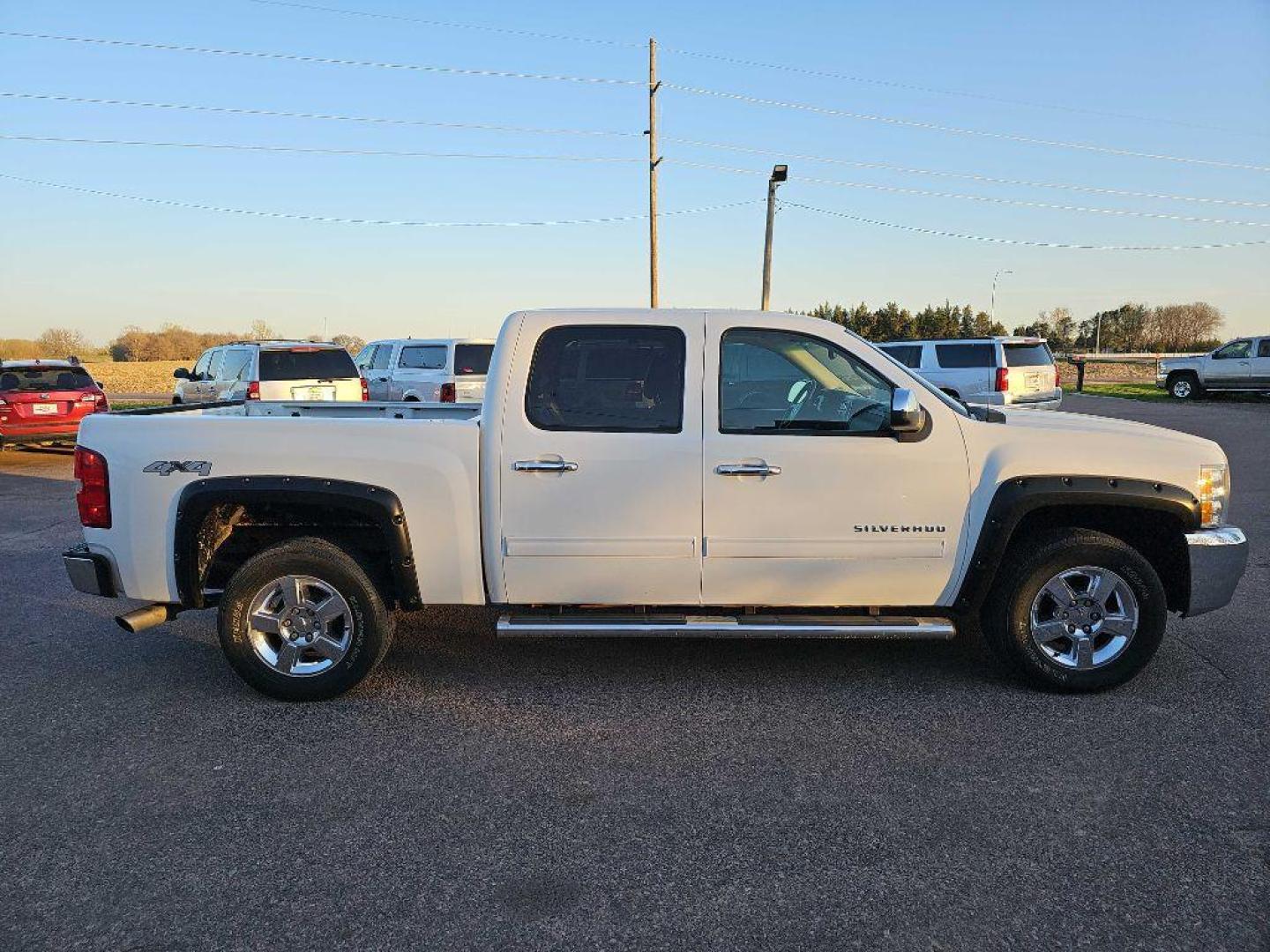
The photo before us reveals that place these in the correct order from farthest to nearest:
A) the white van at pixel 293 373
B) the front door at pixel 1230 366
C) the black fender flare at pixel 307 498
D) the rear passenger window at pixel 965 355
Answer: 1. the front door at pixel 1230 366
2. the rear passenger window at pixel 965 355
3. the white van at pixel 293 373
4. the black fender flare at pixel 307 498

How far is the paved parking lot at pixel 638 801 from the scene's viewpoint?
9.42 ft

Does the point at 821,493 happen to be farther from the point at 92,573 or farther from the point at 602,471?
the point at 92,573

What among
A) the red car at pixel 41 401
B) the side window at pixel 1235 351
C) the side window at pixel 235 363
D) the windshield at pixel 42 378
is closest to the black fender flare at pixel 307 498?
the side window at pixel 235 363

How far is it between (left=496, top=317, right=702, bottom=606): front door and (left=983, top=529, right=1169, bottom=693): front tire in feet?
5.25

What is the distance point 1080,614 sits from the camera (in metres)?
4.65

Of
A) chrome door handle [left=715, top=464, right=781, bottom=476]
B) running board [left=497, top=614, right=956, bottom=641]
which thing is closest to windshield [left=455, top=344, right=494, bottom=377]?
running board [left=497, top=614, right=956, bottom=641]

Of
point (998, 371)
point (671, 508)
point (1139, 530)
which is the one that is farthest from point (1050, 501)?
point (998, 371)

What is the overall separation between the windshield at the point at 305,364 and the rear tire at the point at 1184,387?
89.6 ft

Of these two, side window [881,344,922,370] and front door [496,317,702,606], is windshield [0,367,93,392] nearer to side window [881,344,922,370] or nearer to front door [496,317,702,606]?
front door [496,317,702,606]

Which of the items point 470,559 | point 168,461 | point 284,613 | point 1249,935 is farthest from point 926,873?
point 168,461

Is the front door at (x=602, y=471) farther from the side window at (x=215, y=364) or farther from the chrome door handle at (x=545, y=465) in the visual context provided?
the side window at (x=215, y=364)

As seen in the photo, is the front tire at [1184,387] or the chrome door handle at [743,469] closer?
the chrome door handle at [743,469]

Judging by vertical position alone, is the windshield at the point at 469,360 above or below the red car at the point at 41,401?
above

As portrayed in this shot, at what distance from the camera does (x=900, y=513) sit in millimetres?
4559
